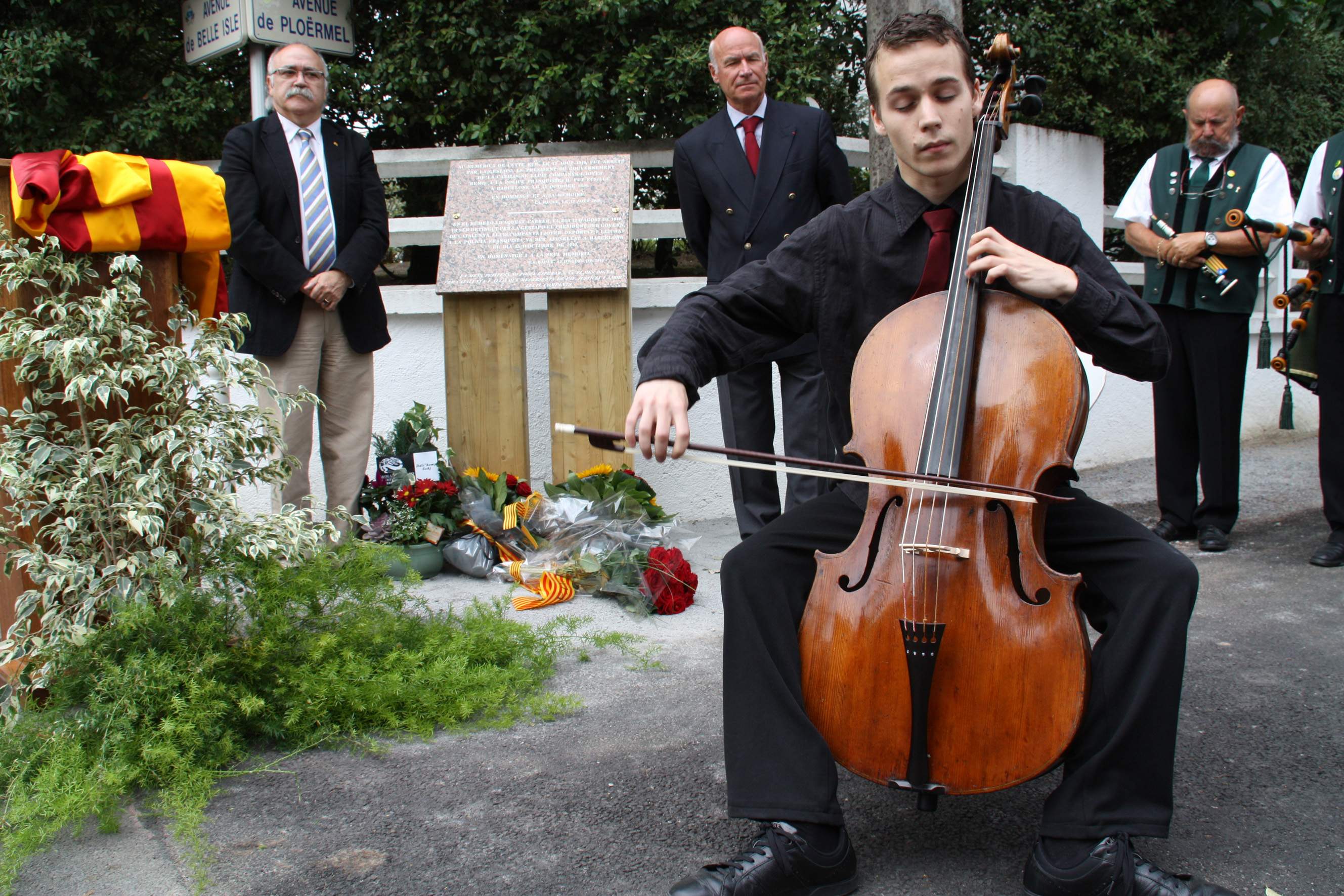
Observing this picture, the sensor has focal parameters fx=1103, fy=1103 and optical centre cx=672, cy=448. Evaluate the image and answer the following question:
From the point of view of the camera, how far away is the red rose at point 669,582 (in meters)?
3.88

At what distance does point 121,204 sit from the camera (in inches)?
110

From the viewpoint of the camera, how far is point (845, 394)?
2.37 metres

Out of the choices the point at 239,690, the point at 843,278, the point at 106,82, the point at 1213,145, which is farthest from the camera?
the point at 106,82

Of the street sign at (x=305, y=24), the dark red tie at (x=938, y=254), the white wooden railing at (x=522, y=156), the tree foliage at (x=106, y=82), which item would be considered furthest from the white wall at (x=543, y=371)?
the dark red tie at (x=938, y=254)

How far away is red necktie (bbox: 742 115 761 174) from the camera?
14.5 feet

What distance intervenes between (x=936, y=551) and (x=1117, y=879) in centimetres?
62

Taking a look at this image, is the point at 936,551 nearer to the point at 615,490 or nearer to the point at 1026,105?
the point at 1026,105

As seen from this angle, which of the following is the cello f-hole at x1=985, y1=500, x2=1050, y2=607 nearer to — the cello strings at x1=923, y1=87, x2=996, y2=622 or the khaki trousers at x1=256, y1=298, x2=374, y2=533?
the cello strings at x1=923, y1=87, x2=996, y2=622

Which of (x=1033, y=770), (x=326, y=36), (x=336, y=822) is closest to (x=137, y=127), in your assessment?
(x=326, y=36)

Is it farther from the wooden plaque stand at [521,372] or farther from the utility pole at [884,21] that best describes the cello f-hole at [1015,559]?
the utility pole at [884,21]

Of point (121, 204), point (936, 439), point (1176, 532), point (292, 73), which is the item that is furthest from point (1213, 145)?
point (121, 204)

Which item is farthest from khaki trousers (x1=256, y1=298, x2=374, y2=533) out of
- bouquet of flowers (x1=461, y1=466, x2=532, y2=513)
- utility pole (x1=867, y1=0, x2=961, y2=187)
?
utility pole (x1=867, y1=0, x2=961, y2=187)

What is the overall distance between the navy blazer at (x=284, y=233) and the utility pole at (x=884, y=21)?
219 cm

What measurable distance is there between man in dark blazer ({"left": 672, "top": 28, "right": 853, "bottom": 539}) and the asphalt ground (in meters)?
1.39
